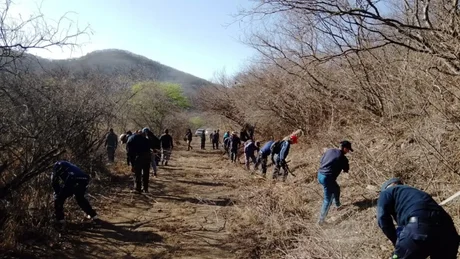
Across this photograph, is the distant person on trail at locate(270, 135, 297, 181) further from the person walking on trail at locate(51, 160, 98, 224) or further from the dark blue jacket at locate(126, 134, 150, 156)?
the person walking on trail at locate(51, 160, 98, 224)

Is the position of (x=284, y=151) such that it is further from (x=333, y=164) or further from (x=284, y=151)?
(x=333, y=164)

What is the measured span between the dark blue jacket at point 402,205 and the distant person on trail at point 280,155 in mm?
6974

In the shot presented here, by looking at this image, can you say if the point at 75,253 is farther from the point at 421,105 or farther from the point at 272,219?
the point at 421,105

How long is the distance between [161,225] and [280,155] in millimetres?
4990

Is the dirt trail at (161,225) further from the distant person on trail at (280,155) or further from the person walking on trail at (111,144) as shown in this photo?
the person walking on trail at (111,144)

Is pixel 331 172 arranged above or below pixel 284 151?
below

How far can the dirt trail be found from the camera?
590cm

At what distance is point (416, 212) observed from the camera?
140 inches

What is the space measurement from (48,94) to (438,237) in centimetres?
713

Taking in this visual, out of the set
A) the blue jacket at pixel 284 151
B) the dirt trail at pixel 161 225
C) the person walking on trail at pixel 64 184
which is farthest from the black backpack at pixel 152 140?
the person walking on trail at pixel 64 184

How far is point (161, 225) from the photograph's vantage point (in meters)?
7.19

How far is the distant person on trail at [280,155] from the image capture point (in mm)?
11023

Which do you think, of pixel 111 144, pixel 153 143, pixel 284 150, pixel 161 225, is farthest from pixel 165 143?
pixel 161 225

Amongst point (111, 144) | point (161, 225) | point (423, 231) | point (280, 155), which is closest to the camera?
point (423, 231)
